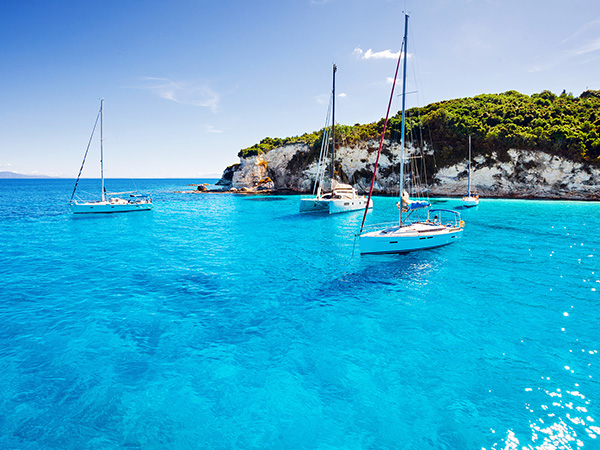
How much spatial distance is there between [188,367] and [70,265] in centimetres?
1584

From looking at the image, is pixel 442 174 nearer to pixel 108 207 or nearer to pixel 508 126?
A: pixel 508 126

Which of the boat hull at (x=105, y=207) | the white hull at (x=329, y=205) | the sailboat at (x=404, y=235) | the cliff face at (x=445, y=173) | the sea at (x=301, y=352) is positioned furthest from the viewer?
the cliff face at (x=445, y=173)

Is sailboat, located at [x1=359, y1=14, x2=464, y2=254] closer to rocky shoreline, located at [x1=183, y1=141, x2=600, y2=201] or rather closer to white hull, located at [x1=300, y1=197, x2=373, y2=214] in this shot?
white hull, located at [x1=300, y1=197, x2=373, y2=214]

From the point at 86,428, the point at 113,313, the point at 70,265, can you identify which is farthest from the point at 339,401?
the point at 70,265

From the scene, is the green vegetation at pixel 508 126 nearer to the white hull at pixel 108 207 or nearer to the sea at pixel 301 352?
the sea at pixel 301 352

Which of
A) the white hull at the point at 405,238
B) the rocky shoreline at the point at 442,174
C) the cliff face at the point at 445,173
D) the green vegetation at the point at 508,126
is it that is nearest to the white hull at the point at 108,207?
the rocky shoreline at the point at 442,174

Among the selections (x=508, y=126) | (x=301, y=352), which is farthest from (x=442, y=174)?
(x=301, y=352)

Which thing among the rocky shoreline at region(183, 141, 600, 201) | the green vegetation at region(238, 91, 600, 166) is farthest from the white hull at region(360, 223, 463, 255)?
the rocky shoreline at region(183, 141, 600, 201)

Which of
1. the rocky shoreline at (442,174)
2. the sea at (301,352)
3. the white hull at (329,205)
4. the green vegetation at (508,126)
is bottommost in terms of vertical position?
the sea at (301,352)

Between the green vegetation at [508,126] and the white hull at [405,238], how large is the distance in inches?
1366

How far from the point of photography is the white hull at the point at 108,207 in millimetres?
42094

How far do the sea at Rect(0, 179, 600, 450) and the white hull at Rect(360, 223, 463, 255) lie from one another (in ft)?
3.46

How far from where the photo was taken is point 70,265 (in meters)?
19.1

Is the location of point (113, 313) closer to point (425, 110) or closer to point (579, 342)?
point (579, 342)
